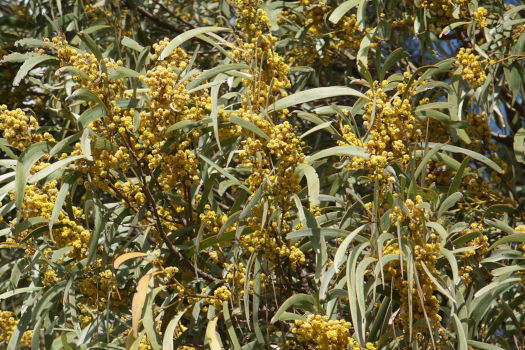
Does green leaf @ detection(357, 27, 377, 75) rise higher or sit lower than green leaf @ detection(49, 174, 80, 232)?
higher

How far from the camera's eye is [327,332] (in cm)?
139

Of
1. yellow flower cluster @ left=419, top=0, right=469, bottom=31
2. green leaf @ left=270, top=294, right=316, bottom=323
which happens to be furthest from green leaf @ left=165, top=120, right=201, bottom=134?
yellow flower cluster @ left=419, top=0, right=469, bottom=31

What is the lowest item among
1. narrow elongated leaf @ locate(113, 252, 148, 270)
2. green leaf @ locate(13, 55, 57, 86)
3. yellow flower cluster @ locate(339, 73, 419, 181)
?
narrow elongated leaf @ locate(113, 252, 148, 270)

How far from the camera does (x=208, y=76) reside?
Answer: 5.58ft

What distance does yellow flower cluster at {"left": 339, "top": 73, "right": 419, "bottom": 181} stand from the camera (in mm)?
1572

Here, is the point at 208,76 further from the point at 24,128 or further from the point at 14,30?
the point at 14,30

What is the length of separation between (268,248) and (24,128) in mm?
680

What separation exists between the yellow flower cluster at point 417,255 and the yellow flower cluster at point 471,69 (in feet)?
2.10

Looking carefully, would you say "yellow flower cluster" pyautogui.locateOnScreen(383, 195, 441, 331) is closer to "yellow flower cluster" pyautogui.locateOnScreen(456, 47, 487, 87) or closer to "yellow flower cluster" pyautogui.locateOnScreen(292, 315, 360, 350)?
"yellow flower cluster" pyautogui.locateOnScreen(292, 315, 360, 350)

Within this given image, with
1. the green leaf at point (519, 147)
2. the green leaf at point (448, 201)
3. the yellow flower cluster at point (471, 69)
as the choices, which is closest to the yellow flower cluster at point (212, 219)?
the green leaf at point (448, 201)

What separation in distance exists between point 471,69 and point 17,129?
51.7 inches

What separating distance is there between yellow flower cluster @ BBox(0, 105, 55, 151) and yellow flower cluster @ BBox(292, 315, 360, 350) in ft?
2.67

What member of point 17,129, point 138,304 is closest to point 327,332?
point 138,304

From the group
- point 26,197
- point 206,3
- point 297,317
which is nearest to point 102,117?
point 26,197
